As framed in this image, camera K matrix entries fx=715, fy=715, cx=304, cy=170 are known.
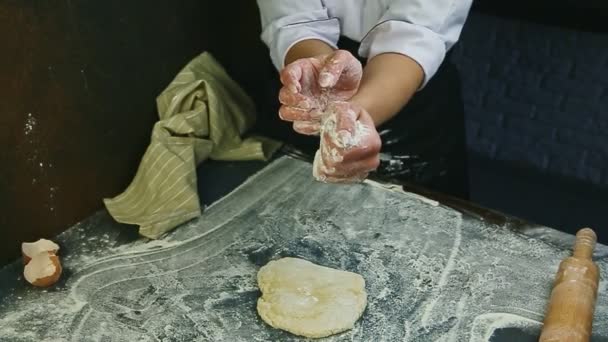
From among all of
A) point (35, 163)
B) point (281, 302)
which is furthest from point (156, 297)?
point (35, 163)

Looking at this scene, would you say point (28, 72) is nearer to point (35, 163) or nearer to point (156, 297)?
point (35, 163)

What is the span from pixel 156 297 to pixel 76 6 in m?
0.53

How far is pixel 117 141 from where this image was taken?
141 cm

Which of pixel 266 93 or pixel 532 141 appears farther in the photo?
pixel 532 141

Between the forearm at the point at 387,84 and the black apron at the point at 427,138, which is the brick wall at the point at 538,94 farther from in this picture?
the forearm at the point at 387,84

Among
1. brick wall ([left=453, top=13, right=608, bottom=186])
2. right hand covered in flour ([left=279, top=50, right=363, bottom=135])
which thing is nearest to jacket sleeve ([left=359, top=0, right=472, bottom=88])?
right hand covered in flour ([left=279, top=50, right=363, bottom=135])

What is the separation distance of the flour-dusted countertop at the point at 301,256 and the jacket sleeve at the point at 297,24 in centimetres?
28

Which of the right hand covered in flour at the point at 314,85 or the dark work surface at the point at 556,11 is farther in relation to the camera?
the dark work surface at the point at 556,11

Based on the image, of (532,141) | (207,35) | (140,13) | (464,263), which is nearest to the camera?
(464,263)

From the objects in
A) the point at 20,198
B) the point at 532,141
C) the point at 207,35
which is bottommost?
the point at 532,141

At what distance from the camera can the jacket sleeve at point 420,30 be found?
48.8 inches

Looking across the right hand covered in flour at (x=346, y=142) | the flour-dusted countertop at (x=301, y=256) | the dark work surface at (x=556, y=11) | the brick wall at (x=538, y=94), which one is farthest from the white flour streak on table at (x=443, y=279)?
the brick wall at (x=538, y=94)

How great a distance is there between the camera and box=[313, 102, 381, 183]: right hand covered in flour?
0.94 meters

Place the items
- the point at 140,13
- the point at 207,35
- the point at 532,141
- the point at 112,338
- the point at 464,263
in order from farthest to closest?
the point at 532,141, the point at 207,35, the point at 140,13, the point at 464,263, the point at 112,338
